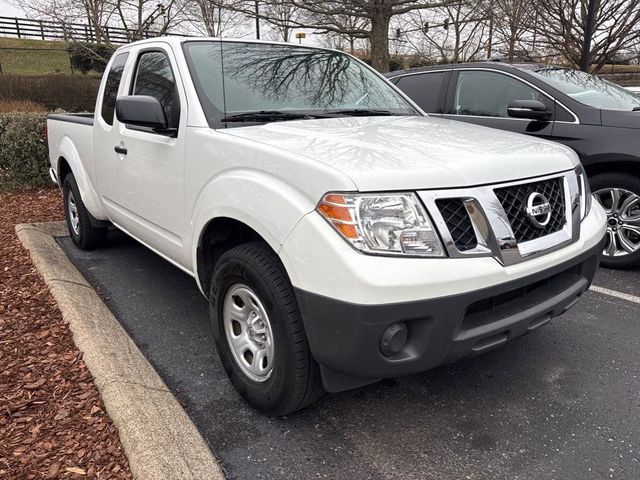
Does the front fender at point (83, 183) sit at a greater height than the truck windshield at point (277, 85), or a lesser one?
lesser

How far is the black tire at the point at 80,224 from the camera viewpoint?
498 centimetres

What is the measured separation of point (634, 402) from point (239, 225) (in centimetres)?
217

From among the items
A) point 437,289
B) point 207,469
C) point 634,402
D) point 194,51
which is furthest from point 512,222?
point 194,51

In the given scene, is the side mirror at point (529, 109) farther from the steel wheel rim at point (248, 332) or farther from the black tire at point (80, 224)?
the black tire at point (80, 224)

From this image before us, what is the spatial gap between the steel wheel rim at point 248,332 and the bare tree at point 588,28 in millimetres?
9555

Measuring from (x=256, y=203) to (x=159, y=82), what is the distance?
1.63 meters

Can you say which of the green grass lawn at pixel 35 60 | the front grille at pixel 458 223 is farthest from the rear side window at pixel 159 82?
the green grass lawn at pixel 35 60

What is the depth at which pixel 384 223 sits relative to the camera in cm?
206

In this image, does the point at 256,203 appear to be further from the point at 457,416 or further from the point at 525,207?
the point at 457,416

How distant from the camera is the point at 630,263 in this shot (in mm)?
4523

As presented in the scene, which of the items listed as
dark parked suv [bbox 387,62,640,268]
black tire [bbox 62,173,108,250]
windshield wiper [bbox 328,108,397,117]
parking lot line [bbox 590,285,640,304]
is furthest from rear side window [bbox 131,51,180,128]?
parking lot line [bbox 590,285,640,304]

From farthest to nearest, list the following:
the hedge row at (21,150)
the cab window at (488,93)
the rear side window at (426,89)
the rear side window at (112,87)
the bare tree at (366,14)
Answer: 1. the bare tree at (366,14)
2. the hedge row at (21,150)
3. the rear side window at (426,89)
4. the cab window at (488,93)
5. the rear side window at (112,87)

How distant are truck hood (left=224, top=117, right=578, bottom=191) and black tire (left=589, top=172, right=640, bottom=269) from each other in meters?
1.92

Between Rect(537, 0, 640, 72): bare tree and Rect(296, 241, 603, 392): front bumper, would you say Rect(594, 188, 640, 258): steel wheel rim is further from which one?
Rect(537, 0, 640, 72): bare tree
